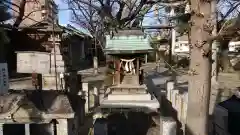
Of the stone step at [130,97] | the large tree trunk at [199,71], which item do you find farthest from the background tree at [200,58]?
the stone step at [130,97]

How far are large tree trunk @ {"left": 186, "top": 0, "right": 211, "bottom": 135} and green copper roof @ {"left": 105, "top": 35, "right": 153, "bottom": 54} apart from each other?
5.45m

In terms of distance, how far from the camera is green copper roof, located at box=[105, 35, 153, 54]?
9202 mm

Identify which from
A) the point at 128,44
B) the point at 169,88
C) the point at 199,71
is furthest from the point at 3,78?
the point at 169,88

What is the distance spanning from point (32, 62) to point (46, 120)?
4660mm

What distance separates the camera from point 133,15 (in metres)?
15.2

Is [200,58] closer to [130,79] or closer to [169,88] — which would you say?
[130,79]

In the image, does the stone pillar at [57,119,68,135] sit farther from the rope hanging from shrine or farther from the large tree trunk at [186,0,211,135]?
the rope hanging from shrine

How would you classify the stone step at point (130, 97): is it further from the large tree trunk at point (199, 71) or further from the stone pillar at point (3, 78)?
the large tree trunk at point (199, 71)

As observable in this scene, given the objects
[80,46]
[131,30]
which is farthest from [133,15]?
[80,46]

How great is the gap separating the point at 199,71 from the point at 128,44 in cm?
585

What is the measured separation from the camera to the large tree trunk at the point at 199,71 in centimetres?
357

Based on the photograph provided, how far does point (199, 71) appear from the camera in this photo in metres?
3.71

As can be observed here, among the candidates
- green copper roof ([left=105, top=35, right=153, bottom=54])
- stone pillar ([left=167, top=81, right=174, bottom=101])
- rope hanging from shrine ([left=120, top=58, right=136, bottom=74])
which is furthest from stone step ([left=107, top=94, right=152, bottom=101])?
stone pillar ([left=167, top=81, right=174, bottom=101])

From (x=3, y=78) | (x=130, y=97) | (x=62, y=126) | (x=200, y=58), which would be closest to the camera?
(x=200, y=58)
